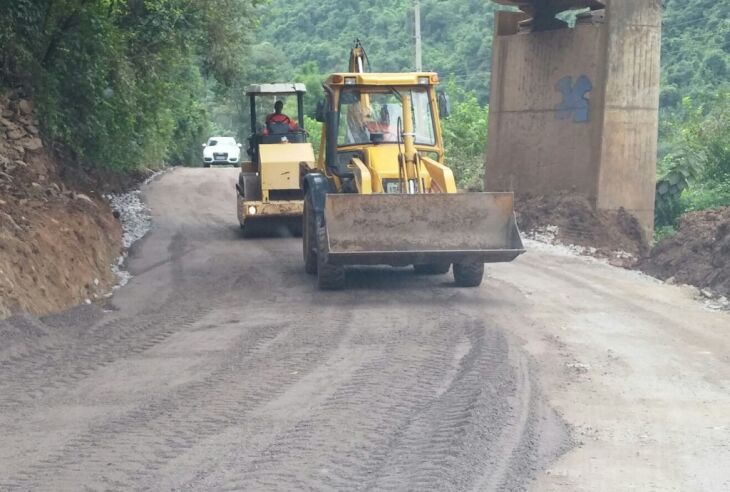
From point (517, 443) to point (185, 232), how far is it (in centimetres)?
1507

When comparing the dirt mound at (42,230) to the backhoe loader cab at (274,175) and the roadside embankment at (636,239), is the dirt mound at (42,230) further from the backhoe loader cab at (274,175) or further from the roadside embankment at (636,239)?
the roadside embankment at (636,239)

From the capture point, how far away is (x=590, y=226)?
1917 cm

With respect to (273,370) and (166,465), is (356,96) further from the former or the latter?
(166,465)

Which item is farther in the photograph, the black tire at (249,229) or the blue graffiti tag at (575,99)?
the black tire at (249,229)

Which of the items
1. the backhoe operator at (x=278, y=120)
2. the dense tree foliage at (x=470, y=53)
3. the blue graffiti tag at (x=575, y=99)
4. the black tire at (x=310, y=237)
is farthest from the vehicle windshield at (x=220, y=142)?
the black tire at (x=310, y=237)

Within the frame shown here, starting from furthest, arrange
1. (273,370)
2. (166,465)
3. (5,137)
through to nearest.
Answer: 1. (5,137)
2. (273,370)
3. (166,465)

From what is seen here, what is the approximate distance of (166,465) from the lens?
6570mm

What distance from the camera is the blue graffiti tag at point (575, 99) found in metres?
19.8

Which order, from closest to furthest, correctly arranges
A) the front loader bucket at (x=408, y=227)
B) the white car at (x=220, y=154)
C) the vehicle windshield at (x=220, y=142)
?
the front loader bucket at (x=408, y=227), the white car at (x=220, y=154), the vehicle windshield at (x=220, y=142)

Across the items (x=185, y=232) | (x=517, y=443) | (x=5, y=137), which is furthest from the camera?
(x=185, y=232)

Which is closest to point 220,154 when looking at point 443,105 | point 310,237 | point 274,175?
point 274,175

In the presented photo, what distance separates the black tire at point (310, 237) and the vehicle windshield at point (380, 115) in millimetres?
961

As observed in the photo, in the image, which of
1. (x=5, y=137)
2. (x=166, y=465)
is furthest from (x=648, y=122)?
(x=166, y=465)

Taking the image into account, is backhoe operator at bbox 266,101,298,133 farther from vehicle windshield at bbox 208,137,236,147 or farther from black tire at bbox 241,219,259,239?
vehicle windshield at bbox 208,137,236,147
